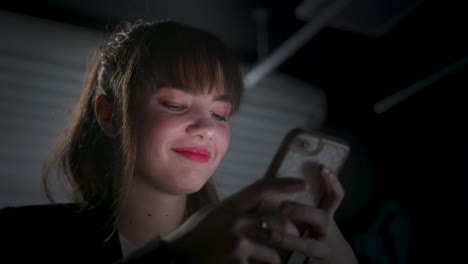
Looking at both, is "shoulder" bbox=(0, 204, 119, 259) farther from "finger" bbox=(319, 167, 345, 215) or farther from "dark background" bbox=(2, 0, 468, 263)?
"dark background" bbox=(2, 0, 468, 263)

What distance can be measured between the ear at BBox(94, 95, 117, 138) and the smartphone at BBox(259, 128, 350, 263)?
1.36 ft

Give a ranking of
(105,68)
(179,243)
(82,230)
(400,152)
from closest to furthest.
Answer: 1. (179,243)
2. (82,230)
3. (105,68)
4. (400,152)

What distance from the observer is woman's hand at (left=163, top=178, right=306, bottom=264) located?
1.76 ft

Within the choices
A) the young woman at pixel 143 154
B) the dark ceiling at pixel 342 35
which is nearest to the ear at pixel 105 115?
the young woman at pixel 143 154

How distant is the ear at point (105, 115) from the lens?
93 centimetres

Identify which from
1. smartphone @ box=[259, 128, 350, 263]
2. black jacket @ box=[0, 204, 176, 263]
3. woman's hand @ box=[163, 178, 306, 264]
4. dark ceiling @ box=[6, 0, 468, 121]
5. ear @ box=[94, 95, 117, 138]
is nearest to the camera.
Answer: woman's hand @ box=[163, 178, 306, 264]

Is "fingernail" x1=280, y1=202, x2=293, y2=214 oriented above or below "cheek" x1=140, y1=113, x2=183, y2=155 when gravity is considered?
below

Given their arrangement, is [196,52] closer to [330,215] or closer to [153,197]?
[153,197]

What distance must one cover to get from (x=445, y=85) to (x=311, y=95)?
65 cm

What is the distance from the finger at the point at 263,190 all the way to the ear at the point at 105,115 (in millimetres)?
438

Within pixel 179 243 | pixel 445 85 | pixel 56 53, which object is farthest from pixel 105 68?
pixel 445 85

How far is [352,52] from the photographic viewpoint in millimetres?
2156

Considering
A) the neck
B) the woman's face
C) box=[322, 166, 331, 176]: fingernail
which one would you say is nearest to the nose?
the woman's face

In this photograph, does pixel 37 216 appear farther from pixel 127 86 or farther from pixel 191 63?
pixel 191 63
